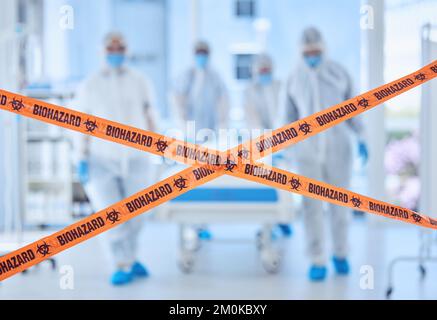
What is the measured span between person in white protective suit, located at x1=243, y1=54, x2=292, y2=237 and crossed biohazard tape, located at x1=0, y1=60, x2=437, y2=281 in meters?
2.42

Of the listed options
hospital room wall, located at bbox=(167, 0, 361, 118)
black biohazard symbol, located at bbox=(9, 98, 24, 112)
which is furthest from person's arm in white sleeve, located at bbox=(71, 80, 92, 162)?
hospital room wall, located at bbox=(167, 0, 361, 118)

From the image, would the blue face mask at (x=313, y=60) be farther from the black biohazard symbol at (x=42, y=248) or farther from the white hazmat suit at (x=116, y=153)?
the black biohazard symbol at (x=42, y=248)

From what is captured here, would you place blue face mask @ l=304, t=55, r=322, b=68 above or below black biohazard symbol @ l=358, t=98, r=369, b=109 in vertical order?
above

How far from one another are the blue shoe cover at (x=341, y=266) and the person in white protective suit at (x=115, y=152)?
1182 mm

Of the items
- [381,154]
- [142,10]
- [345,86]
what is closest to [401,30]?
[381,154]

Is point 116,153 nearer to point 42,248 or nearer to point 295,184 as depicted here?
point 42,248

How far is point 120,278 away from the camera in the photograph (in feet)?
11.7

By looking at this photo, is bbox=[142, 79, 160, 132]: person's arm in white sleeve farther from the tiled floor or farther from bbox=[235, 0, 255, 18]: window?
bbox=[235, 0, 255, 18]: window

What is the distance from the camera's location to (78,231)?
8.18 feet

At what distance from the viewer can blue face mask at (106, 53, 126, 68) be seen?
11.7 feet

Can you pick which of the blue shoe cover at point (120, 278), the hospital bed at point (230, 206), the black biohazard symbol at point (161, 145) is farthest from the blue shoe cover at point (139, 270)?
the black biohazard symbol at point (161, 145)

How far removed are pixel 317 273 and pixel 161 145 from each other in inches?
60.2

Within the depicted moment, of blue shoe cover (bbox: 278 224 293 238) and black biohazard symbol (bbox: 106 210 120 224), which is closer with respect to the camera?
black biohazard symbol (bbox: 106 210 120 224)

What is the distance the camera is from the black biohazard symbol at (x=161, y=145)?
2516 mm
